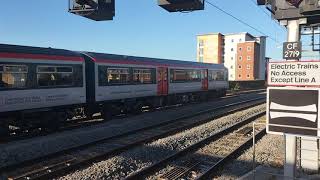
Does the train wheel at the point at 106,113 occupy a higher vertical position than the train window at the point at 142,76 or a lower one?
lower

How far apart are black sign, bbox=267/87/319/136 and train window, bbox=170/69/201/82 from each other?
2027 centimetres

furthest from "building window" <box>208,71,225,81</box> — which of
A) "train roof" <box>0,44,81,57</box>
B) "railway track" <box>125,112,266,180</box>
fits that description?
"train roof" <box>0,44,81,57</box>

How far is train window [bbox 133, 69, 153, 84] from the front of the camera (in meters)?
22.7

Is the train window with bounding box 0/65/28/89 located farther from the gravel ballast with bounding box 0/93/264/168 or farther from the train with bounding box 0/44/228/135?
the gravel ballast with bounding box 0/93/264/168

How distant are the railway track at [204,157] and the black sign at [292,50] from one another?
3.87 metres

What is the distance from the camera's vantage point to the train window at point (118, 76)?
66.3 feet

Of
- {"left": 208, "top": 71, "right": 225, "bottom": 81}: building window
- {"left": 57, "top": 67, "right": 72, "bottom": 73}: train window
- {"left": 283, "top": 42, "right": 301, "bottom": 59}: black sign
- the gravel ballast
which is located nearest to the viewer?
{"left": 283, "top": 42, "right": 301, "bottom": 59}: black sign

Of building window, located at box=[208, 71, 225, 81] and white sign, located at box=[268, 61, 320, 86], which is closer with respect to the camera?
white sign, located at box=[268, 61, 320, 86]

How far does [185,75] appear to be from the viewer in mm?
29484

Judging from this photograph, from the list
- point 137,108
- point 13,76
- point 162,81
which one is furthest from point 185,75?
point 13,76

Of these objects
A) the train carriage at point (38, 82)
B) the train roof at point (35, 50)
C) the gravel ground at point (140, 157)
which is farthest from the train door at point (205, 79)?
the train roof at point (35, 50)

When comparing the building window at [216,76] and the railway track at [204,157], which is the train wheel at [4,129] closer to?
the railway track at [204,157]

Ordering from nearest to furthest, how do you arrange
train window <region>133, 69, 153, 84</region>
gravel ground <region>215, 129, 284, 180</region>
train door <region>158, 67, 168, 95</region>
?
gravel ground <region>215, 129, 284, 180</region>, train window <region>133, 69, 153, 84</region>, train door <region>158, 67, 168, 95</region>

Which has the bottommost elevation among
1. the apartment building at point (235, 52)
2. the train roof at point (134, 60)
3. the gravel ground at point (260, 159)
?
the gravel ground at point (260, 159)
